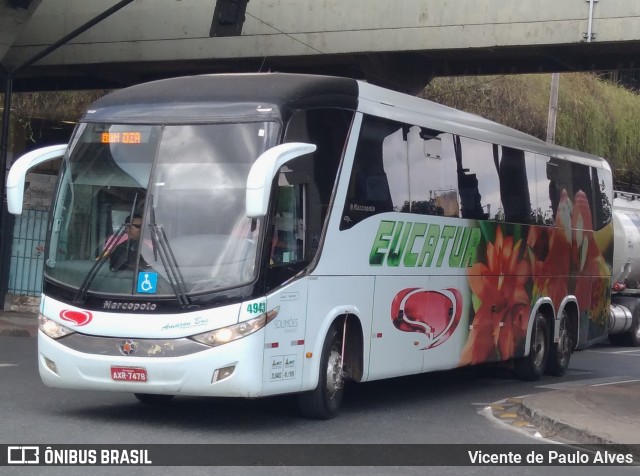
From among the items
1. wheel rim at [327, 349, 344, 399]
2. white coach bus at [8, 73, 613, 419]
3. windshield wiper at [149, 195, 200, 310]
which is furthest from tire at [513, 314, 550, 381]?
windshield wiper at [149, 195, 200, 310]

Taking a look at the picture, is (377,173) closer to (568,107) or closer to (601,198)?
(601,198)

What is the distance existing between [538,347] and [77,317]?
846 centimetres

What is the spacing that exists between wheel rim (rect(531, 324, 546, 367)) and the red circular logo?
804 centimetres

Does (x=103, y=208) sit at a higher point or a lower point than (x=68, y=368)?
higher

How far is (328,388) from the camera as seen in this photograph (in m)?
10.6

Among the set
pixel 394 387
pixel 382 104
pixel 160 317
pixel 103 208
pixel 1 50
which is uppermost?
pixel 1 50

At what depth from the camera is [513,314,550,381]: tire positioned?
1566 centimetres

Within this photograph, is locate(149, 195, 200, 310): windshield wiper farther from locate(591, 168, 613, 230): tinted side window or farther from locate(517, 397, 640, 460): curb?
locate(591, 168, 613, 230): tinted side window

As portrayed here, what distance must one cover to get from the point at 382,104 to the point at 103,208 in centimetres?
335

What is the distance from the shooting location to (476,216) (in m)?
13.6

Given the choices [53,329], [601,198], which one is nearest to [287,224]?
[53,329]

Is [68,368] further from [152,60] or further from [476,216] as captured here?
[152,60]

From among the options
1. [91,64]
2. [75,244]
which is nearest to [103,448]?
[75,244]

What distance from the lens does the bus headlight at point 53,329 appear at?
977 cm
